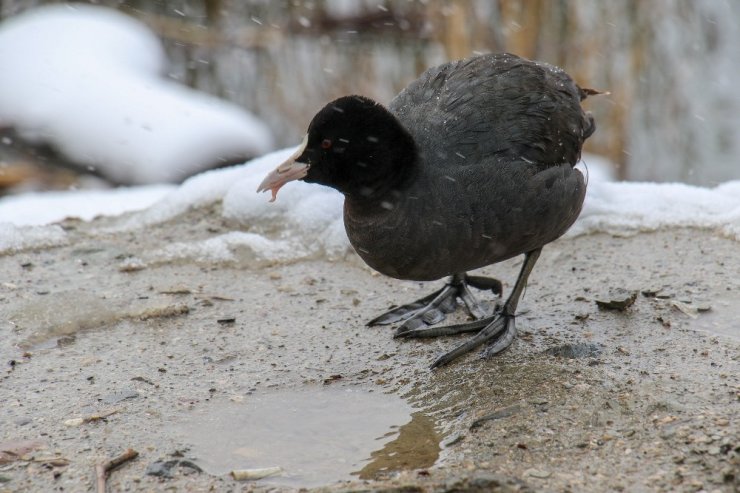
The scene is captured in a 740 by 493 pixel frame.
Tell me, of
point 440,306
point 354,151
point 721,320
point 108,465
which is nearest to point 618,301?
point 721,320

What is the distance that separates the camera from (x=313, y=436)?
11.1ft

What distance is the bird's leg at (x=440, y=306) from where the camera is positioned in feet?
14.5

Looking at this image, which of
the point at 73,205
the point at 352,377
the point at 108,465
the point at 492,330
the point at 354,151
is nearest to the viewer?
the point at 108,465

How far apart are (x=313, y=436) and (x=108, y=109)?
21.5 feet

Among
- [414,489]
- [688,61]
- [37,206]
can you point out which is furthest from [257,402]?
[688,61]

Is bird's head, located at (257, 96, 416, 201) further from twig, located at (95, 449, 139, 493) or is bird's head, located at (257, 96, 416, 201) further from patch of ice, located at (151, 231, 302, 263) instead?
patch of ice, located at (151, 231, 302, 263)

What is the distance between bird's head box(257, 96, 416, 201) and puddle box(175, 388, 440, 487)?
836 millimetres

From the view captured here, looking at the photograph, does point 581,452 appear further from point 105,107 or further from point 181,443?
point 105,107

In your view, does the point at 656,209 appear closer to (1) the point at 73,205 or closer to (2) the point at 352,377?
(2) the point at 352,377

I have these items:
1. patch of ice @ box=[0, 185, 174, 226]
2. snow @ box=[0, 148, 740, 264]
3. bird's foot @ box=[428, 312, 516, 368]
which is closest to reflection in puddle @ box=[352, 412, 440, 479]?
bird's foot @ box=[428, 312, 516, 368]

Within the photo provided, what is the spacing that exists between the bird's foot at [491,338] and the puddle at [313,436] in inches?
16.6

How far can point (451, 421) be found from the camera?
3424mm

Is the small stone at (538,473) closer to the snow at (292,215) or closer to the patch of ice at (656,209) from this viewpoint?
the snow at (292,215)

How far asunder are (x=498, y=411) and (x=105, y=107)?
267 inches
